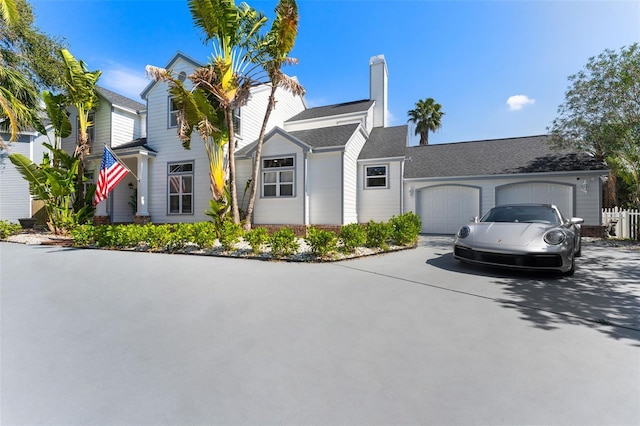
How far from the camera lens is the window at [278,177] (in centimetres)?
1173

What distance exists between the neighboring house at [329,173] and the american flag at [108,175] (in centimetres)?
259

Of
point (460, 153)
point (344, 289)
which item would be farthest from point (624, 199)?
point (344, 289)

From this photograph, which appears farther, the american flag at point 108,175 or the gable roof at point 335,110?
the gable roof at point 335,110

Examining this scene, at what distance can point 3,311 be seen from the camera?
375cm

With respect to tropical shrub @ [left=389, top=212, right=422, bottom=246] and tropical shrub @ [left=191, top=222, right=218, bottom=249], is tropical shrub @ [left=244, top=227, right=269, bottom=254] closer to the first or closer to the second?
tropical shrub @ [left=191, top=222, right=218, bottom=249]

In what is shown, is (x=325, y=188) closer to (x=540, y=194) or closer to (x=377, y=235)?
(x=377, y=235)

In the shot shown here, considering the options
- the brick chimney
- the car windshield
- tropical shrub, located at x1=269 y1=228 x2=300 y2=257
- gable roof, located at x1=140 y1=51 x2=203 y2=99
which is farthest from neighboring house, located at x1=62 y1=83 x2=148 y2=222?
the car windshield

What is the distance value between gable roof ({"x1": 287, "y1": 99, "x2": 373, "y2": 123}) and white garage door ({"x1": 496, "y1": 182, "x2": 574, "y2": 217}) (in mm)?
9037

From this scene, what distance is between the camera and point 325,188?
1176 cm

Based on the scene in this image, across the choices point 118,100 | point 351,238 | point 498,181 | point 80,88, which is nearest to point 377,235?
point 351,238

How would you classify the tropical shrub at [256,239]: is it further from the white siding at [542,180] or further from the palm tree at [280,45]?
the white siding at [542,180]

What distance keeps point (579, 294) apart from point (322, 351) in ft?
14.4

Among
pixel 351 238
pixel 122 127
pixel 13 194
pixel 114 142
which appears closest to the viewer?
pixel 351 238

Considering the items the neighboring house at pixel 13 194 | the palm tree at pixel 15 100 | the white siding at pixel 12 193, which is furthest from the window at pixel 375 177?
the white siding at pixel 12 193
